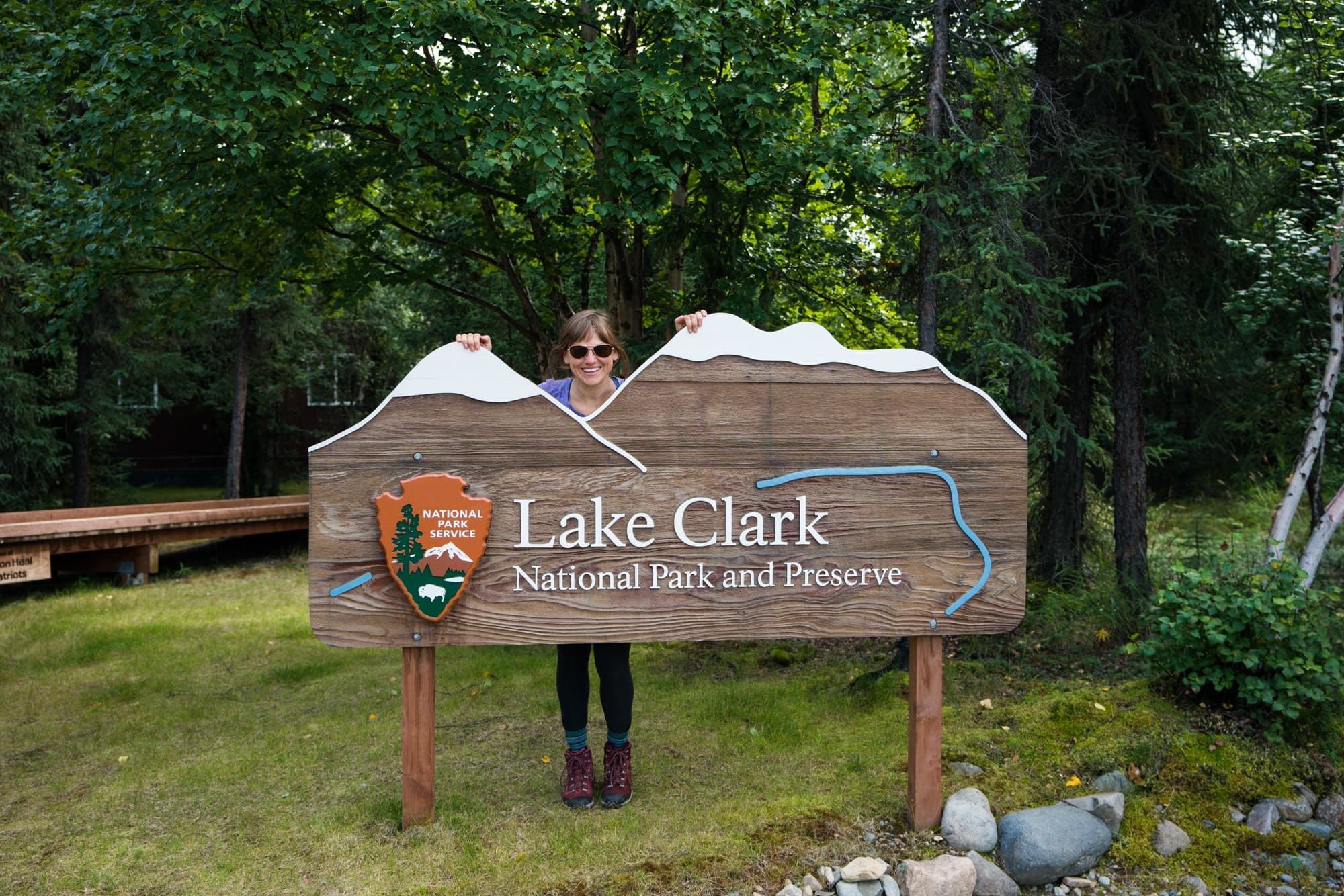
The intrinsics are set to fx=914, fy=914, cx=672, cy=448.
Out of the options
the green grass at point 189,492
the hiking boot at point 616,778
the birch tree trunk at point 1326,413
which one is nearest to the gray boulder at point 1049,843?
the hiking boot at point 616,778

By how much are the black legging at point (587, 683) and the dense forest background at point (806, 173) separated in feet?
8.16

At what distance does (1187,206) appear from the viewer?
576 centimetres

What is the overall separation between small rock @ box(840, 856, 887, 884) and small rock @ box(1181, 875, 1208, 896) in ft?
3.66

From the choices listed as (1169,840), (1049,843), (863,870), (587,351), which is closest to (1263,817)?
(1169,840)

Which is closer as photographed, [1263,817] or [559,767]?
[1263,817]

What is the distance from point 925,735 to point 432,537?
2097 millimetres

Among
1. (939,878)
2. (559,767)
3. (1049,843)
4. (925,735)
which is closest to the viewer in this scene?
(939,878)

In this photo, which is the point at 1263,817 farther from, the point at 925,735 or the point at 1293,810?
the point at 925,735

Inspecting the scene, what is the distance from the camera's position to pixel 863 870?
331 cm

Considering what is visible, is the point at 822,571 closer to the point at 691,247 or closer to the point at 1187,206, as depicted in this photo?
the point at 691,247

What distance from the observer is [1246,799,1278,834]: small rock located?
11.8 feet

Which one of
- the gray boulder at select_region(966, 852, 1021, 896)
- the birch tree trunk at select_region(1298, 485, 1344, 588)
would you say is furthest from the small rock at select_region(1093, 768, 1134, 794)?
the birch tree trunk at select_region(1298, 485, 1344, 588)

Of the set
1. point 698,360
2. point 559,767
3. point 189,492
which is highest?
point 698,360

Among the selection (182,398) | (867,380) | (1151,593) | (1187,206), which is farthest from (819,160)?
(182,398)
